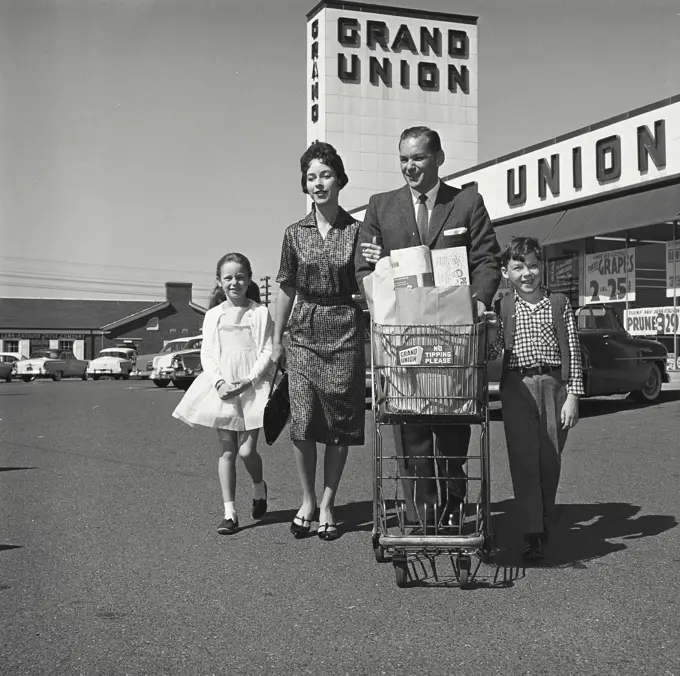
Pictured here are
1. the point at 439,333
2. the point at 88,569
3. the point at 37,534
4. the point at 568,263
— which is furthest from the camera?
the point at 568,263

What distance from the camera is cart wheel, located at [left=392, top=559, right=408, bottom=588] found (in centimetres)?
436

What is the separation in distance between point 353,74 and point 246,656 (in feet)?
126

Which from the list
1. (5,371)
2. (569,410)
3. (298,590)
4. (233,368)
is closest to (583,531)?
(569,410)

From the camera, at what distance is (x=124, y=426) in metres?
13.0

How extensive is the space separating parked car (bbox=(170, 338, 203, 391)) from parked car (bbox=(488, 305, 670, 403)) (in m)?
14.3

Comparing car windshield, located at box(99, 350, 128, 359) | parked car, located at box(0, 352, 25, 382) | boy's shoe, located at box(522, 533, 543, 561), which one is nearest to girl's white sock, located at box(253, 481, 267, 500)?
boy's shoe, located at box(522, 533, 543, 561)

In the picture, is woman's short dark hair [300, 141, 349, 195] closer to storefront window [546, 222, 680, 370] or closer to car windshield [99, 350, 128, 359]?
storefront window [546, 222, 680, 370]

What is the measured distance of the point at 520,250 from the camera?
513 cm

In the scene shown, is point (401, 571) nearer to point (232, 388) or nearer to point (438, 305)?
point (438, 305)

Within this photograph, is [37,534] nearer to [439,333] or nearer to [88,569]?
[88,569]

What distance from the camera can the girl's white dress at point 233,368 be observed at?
5875 millimetres

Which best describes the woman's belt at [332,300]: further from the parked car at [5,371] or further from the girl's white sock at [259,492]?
the parked car at [5,371]

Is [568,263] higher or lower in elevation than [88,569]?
higher

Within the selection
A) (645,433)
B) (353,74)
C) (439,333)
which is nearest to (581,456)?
(645,433)
